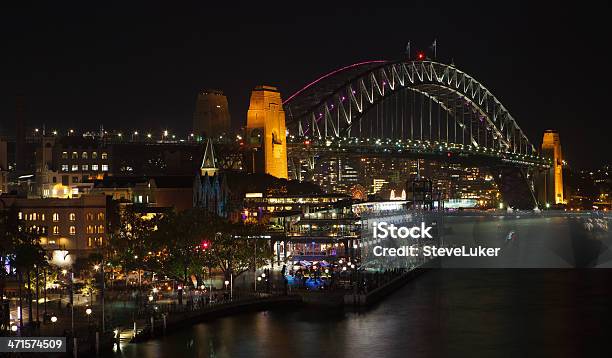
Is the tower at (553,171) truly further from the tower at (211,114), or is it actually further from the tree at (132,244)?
the tree at (132,244)

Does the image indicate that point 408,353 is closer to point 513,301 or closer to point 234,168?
point 513,301

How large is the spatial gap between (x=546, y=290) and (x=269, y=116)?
24684mm

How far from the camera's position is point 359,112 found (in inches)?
3150

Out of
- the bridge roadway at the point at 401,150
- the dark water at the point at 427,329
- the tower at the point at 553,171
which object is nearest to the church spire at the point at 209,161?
the bridge roadway at the point at 401,150

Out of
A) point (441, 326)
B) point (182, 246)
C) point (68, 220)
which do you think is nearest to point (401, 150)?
point (68, 220)

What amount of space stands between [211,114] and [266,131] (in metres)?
22.6

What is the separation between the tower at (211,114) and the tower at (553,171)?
32.3m

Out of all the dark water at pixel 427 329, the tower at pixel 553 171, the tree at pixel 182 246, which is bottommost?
the dark water at pixel 427 329

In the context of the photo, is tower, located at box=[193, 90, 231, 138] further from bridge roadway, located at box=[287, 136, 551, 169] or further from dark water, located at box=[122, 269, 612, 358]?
dark water, located at box=[122, 269, 612, 358]

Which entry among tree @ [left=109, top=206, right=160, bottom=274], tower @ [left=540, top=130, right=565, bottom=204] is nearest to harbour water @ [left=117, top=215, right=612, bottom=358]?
tree @ [left=109, top=206, right=160, bottom=274]

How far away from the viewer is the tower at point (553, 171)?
10650cm

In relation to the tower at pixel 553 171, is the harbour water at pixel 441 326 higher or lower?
lower

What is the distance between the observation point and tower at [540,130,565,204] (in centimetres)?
10650

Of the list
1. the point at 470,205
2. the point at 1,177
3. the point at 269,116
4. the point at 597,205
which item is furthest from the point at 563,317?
the point at 597,205
